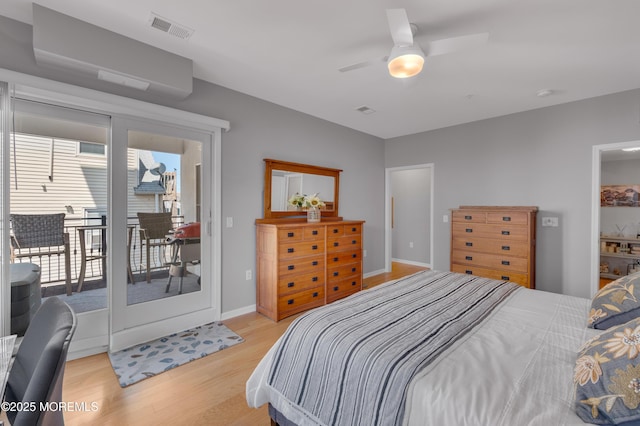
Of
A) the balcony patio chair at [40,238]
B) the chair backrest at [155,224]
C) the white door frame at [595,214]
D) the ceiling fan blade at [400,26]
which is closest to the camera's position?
the ceiling fan blade at [400,26]

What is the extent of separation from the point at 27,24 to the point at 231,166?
1.83 meters

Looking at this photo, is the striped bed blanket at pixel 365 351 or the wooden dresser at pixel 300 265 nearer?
the striped bed blanket at pixel 365 351

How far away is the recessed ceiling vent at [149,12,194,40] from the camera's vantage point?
2012mm

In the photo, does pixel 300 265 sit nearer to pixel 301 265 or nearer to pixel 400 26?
pixel 301 265

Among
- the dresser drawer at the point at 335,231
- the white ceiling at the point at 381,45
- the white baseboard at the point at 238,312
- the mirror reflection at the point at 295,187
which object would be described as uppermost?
the white ceiling at the point at 381,45

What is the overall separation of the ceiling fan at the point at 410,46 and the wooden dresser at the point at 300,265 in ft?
6.20

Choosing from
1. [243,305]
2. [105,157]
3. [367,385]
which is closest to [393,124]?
[243,305]

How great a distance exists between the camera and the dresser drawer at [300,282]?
10.3ft

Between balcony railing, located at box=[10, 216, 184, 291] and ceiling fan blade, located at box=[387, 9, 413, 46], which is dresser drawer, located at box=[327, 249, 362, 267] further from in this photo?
ceiling fan blade, located at box=[387, 9, 413, 46]

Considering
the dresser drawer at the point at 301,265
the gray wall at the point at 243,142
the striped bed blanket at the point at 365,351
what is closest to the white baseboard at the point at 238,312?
the gray wall at the point at 243,142

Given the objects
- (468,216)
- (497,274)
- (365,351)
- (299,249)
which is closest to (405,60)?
(365,351)

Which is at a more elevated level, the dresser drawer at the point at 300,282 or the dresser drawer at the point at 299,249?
the dresser drawer at the point at 299,249

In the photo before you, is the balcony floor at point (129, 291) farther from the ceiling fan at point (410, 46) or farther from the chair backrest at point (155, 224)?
the ceiling fan at point (410, 46)

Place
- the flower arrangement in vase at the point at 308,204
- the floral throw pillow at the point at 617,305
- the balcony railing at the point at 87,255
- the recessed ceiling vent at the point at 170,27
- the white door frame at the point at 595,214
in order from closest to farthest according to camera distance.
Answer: the floral throw pillow at the point at 617,305 → the recessed ceiling vent at the point at 170,27 → the balcony railing at the point at 87,255 → the white door frame at the point at 595,214 → the flower arrangement in vase at the point at 308,204
